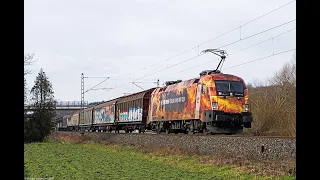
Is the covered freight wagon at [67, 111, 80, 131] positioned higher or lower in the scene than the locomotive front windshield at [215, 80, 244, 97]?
lower

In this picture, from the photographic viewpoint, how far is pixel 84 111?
→ 62.7 m

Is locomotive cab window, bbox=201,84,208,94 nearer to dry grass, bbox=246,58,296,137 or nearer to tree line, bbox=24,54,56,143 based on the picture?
dry grass, bbox=246,58,296,137

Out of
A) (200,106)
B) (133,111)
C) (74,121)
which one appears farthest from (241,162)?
(74,121)

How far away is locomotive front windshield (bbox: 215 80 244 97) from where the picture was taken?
2155 centimetres

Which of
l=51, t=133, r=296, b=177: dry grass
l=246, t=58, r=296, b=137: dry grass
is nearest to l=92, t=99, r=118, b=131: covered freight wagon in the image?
l=246, t=58, r=296, b=137: dry grass

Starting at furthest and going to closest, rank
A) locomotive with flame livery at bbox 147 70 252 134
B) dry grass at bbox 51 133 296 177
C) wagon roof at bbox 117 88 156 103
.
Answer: wagon roof at bbox 117 88 156 103
locomotive with flame livery at bbox 147 70 252 134
dry grass at bbox 51 133 296 177

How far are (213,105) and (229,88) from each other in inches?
59.0

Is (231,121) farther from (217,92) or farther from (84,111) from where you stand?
(84,111)

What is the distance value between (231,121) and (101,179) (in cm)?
966

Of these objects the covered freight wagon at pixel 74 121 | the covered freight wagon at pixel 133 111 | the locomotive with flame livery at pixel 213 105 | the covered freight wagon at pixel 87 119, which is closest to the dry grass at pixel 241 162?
the locomotive with flame livery at pixel 213 105

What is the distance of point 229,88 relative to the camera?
71.7 ft

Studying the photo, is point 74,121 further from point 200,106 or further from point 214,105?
point 214,105

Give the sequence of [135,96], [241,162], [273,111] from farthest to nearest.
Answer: [135,96]
[273,111]
[241,162]
